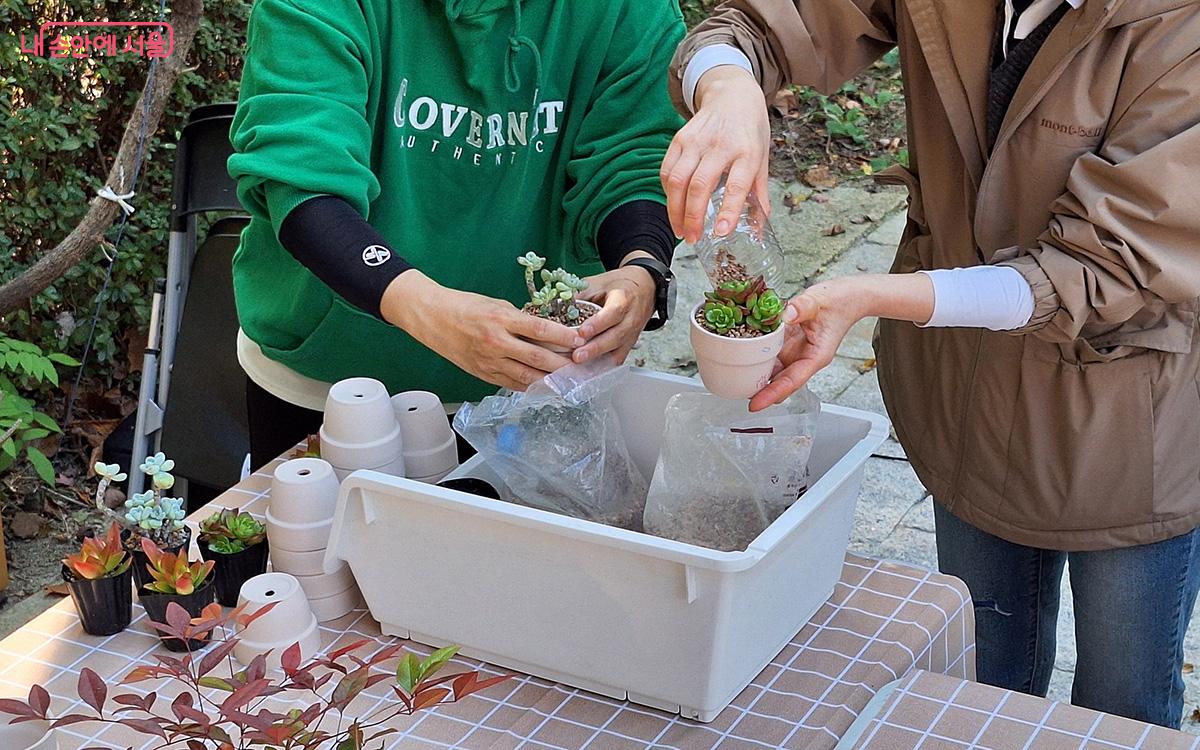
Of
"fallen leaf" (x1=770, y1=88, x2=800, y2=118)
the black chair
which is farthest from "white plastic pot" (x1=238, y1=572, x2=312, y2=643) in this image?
"fallen leaf" (x1=770, y1=88, x2=800, y2=118)

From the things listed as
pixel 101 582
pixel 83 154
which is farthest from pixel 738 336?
pixel 83 154

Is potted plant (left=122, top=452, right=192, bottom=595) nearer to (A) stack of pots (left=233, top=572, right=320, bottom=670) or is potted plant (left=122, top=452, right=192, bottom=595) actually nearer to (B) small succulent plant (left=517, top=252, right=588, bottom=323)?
(A) stack of pots (left=233, top=572, right=320, bottom=670)

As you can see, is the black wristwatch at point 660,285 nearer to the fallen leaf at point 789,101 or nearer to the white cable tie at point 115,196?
the white cable tie at point 115,196

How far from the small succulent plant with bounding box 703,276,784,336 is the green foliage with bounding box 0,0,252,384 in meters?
2.08

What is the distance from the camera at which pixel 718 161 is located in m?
1.33

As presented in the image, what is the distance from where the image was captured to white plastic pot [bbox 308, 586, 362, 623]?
1.35 meters

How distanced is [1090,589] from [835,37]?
783 millimetres

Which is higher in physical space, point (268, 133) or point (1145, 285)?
point (268, 133)

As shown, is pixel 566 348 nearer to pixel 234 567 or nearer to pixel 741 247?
pixel 741 247

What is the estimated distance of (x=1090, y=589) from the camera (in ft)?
5.32

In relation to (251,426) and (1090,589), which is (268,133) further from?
(1090,589)

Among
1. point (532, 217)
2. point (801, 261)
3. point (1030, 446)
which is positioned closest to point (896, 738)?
point (1030, 446)

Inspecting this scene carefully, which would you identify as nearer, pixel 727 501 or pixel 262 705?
pixel 262 705

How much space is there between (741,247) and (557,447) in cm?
30
